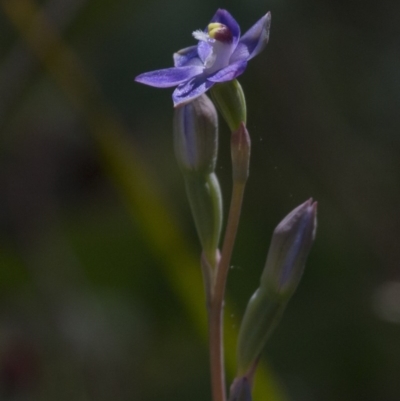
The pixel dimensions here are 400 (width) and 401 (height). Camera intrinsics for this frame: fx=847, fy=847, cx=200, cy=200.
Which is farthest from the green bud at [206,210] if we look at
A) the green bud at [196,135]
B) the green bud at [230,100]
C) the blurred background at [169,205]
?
the blurred background at [169,205]

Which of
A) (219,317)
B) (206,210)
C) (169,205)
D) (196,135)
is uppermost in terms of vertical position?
(196,135)

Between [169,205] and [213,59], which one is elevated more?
[213,59]

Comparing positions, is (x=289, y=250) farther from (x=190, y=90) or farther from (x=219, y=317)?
(x=190, y=90)

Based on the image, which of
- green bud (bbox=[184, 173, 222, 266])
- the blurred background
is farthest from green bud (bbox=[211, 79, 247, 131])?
A: the blurred background

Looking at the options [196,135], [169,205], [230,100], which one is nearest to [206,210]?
[196,135]

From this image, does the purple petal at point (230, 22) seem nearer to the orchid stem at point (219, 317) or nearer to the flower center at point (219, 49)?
the flower center at point (219, 49)

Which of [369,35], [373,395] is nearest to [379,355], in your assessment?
[373,395]
